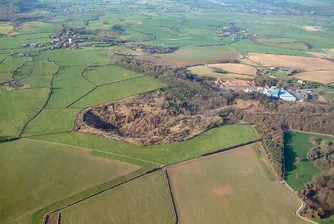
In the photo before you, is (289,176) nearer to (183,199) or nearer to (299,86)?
(183,199)

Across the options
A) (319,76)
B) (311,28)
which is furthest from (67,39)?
(311,28)

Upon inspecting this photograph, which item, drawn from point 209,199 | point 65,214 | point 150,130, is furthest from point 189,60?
point 65,214

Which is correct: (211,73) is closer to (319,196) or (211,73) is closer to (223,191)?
(223,191)

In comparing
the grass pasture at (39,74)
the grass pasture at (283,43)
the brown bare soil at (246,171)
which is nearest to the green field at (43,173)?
the brown bare soil at (246,171)

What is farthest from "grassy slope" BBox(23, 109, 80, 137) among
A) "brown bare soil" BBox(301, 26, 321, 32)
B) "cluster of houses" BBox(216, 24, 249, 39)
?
"brown bare soil" BBox(301, 26, 321, 32)

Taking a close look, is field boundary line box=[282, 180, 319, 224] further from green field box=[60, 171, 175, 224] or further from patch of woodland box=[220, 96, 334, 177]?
green field box=[60, 171, 175, 224]

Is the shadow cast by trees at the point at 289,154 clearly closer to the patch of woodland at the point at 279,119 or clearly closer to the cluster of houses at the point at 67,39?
the patch of woodland at the point at 279,119
